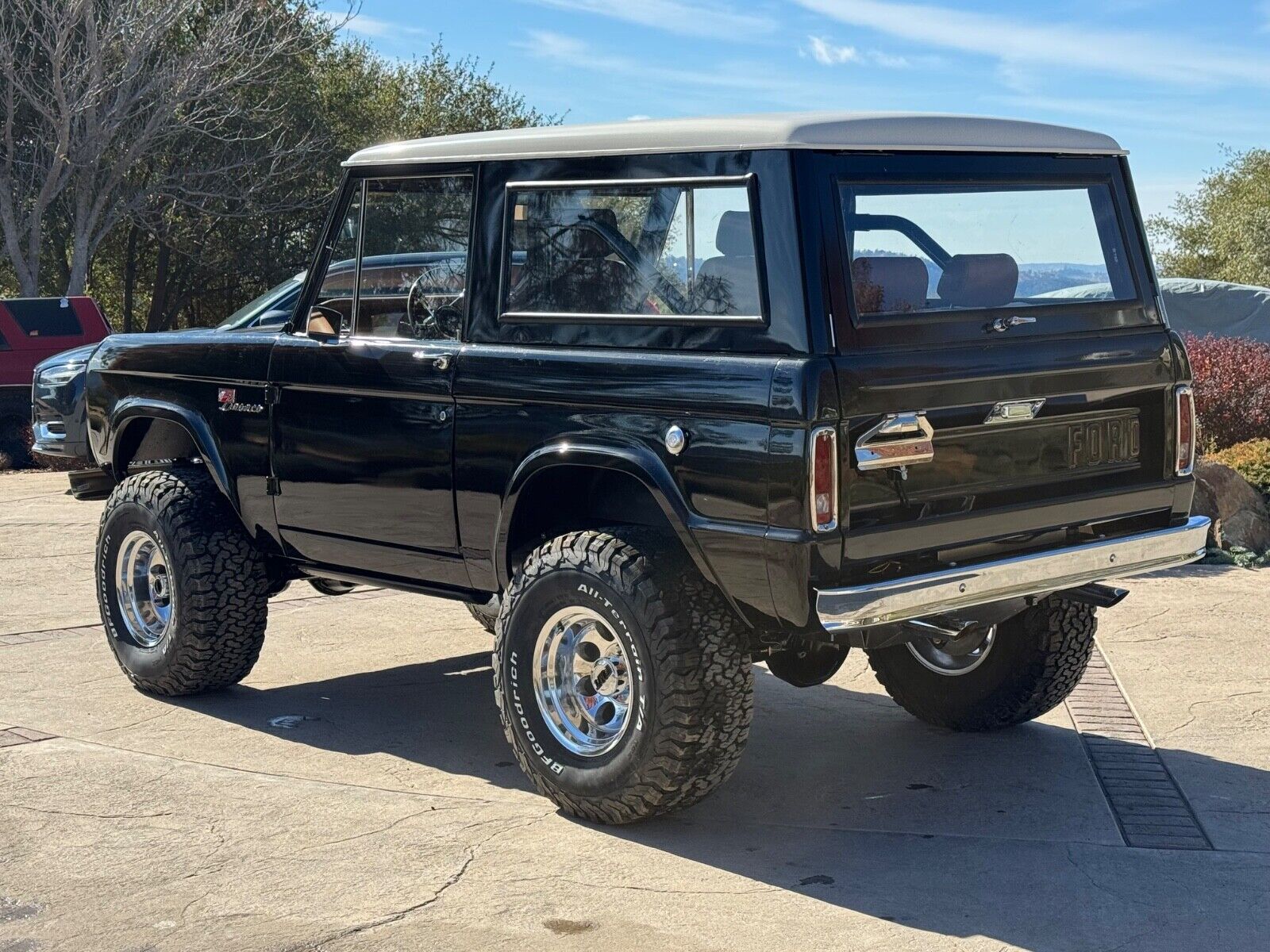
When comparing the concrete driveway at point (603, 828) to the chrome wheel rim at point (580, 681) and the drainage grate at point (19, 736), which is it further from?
the chrome wheel rim at point (580, 681)

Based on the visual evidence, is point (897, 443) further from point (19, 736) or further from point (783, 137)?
point (19, 736)

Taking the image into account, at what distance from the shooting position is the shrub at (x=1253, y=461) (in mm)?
10531

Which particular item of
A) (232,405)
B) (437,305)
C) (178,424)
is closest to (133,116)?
(178,424)

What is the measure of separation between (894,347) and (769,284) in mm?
396

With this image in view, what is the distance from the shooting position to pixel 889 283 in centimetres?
460

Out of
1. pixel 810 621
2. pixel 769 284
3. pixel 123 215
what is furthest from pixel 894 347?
pixel 123 215

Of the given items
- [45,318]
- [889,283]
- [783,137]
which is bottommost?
[45,318]

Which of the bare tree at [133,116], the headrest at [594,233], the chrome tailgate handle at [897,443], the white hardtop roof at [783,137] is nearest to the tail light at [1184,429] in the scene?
the white hardtop roof at [783,137]

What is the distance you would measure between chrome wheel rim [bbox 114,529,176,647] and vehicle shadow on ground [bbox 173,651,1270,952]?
1.13 ft

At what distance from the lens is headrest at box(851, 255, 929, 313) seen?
450 centimetres

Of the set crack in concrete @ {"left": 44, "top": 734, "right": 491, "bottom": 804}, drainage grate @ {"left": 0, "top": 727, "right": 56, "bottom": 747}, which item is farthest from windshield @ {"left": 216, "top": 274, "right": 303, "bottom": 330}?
crack in concrete @ {"left": 44, "top": 734, "right": 491, "bottom": 804}

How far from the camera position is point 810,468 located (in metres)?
4.15

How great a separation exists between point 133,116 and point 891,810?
22139mm

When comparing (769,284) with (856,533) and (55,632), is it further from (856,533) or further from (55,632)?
(55,632)
